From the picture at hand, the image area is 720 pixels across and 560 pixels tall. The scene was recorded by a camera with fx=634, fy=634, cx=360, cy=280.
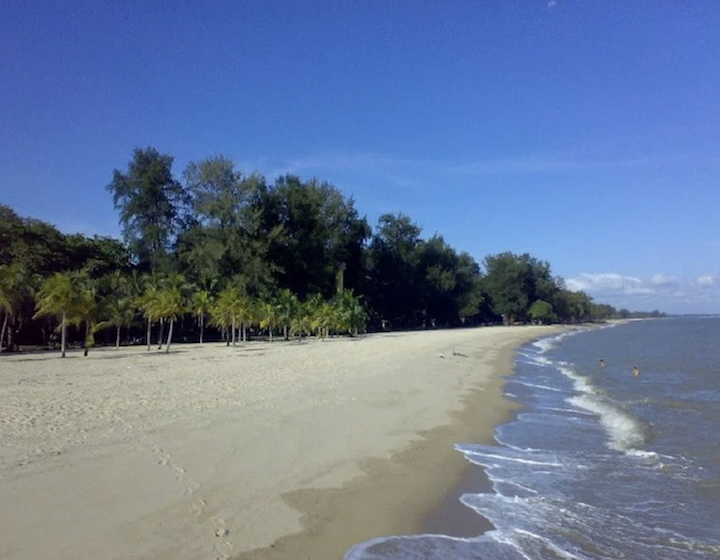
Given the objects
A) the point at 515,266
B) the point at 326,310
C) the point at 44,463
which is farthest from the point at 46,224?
the point at 515,266

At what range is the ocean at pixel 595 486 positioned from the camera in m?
7.54

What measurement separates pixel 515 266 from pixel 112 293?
317ft

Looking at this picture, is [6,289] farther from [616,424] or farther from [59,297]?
[616,424]

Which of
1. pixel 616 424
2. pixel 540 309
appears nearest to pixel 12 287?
pixel 616 424

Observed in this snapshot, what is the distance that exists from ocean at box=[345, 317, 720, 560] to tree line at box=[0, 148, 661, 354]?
86.5 ft

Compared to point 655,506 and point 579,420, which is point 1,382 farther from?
point 655,506

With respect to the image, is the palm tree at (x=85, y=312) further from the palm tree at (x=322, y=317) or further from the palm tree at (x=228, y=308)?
the palm tree at (x=322, y=317)

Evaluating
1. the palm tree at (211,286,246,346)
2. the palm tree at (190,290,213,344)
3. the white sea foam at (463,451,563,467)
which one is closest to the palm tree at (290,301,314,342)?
the palm tree at (211,286,246,346)

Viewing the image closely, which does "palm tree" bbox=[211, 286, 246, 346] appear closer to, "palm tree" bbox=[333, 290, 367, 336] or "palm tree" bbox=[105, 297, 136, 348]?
"palm tree" bbox=[105, 297, 136, 348]

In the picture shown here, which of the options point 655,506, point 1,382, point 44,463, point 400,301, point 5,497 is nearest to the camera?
point 5,497

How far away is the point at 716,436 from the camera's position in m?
15.3

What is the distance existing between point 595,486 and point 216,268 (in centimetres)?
4992

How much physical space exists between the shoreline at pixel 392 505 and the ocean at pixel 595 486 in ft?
0.88

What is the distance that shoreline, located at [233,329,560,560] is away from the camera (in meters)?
7.28
